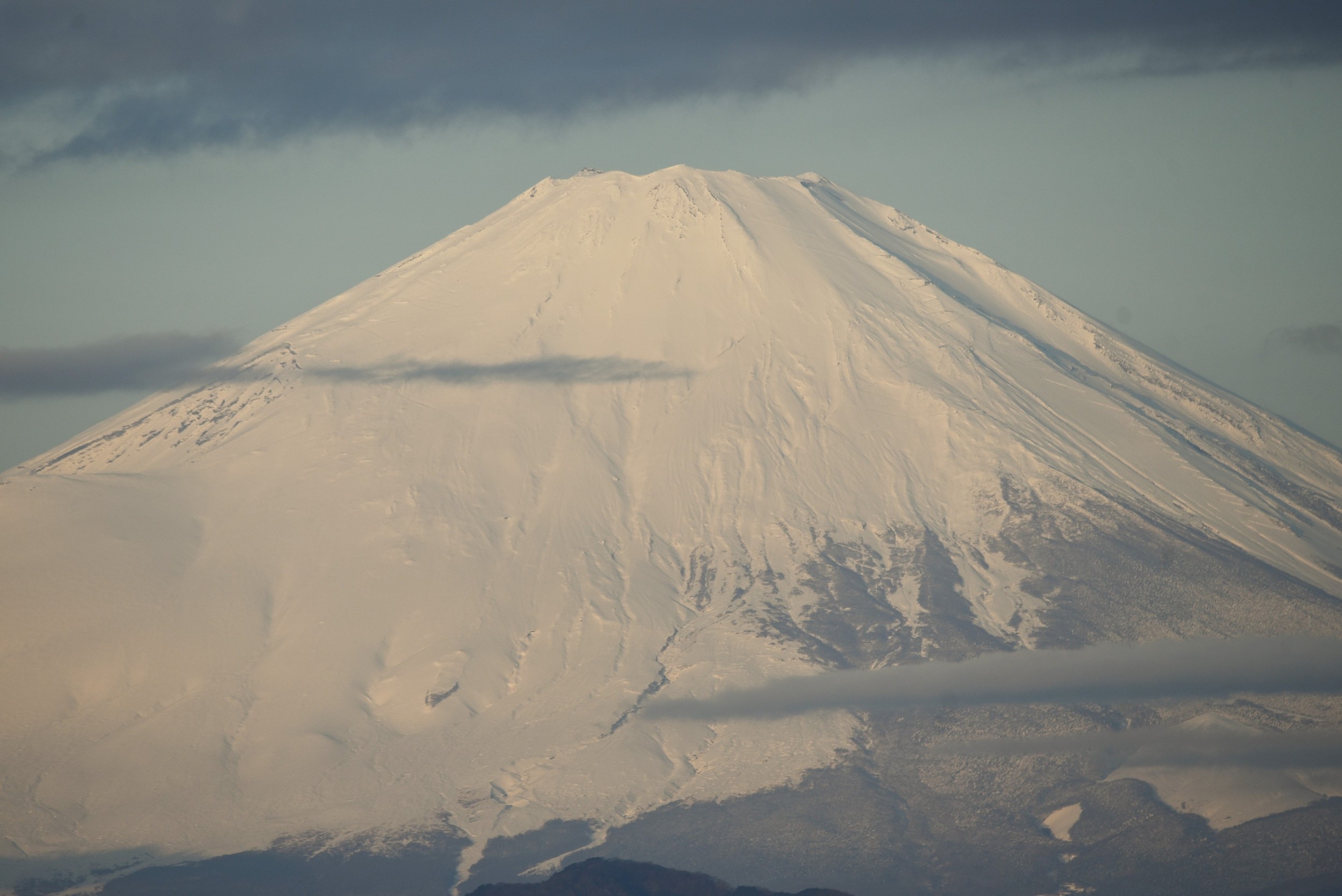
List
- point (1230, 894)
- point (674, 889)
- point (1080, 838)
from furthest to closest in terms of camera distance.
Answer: point (1080, 838)
point (1230, 894)
point (674, 889)

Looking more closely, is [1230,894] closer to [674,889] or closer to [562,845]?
[562,845]

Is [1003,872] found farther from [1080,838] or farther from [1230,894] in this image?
[1230,894]

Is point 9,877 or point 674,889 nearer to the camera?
point 674,889

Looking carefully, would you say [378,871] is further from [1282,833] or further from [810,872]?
[1282,833]

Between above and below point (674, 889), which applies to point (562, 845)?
below

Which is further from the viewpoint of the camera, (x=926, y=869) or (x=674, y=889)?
(x=926, y=869)

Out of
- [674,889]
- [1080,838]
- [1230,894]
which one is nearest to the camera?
[674,889]

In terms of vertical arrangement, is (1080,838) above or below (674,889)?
below

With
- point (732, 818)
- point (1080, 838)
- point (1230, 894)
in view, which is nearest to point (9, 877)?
point (732, 818)

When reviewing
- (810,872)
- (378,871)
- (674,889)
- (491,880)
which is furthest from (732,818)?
(674,889)
